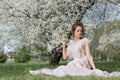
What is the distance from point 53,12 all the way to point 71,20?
2.39 feet

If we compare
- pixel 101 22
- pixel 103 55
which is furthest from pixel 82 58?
pixel 103 55

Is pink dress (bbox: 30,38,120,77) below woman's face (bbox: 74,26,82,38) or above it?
below

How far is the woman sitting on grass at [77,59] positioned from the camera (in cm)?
837

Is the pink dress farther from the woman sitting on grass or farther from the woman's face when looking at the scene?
the woman's face

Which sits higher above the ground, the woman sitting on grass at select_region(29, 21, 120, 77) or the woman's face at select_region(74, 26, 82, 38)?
the woman's face at select_region(74, 26, 82, 38)

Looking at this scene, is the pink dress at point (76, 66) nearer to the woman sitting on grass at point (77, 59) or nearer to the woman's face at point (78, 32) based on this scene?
the woman sitting on grass at point (77, 59)

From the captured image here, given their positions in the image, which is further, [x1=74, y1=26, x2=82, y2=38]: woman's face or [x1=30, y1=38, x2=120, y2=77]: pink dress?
[x1=74, y1=26, x2=82, y2=38]: woman's face

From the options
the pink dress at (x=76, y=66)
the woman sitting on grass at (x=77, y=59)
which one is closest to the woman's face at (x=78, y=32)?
the woman sitting on grass at (x=77, y=59)

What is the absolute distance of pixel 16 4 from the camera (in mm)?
14703

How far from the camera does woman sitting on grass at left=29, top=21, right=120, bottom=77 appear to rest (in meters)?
8.37

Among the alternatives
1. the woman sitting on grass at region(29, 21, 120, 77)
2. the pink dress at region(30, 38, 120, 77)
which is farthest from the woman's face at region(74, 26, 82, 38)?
the pink dress at region(30, 38, 120, 77)

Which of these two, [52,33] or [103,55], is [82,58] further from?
[103,55]

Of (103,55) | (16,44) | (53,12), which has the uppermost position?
(53,12)

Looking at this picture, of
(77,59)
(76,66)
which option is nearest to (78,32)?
(77,59)
